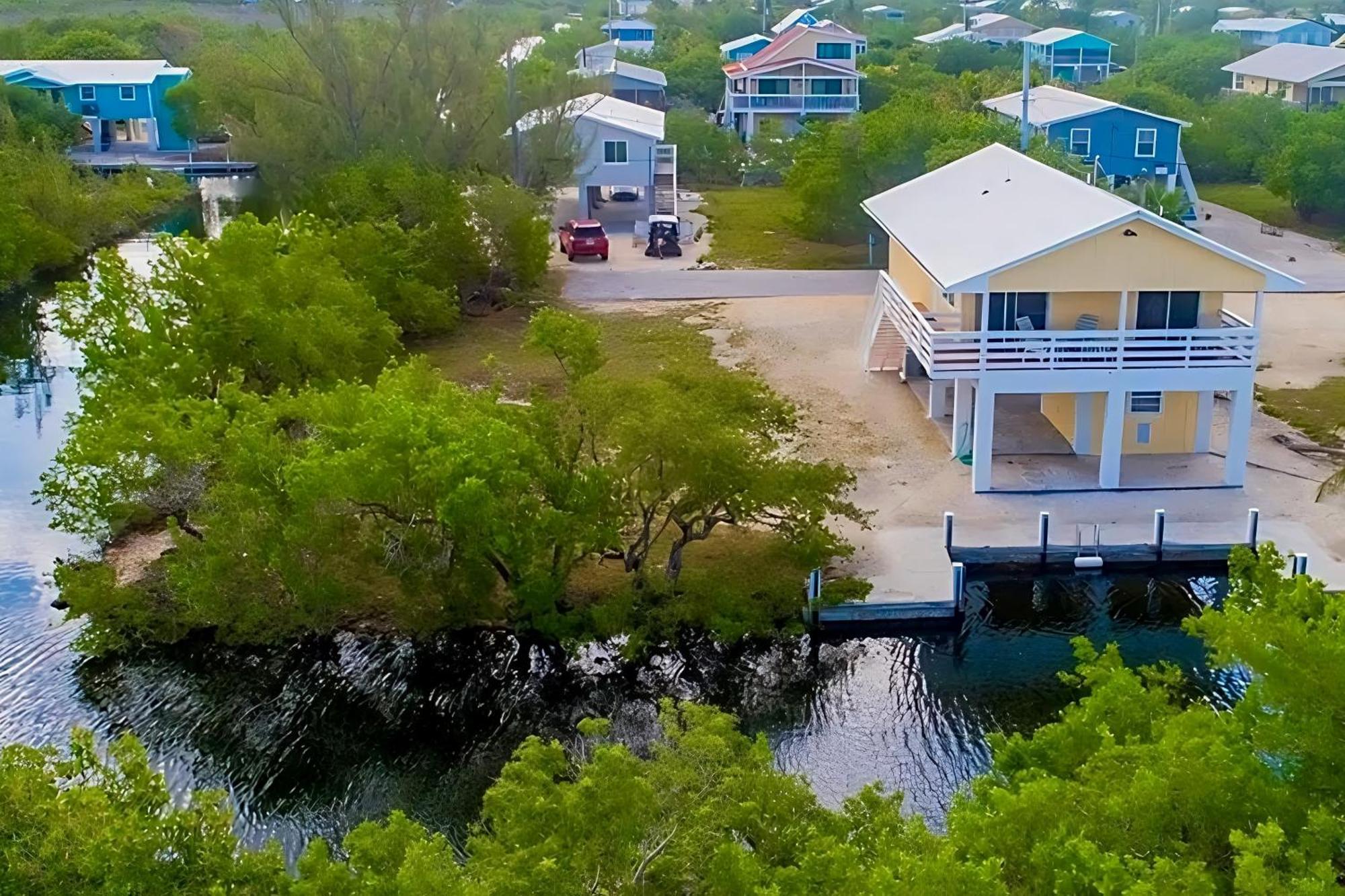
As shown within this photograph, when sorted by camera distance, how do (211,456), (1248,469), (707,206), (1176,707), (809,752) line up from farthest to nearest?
(707,206) → (1248,469) → (211,456) → (809,752) → (1176,707)

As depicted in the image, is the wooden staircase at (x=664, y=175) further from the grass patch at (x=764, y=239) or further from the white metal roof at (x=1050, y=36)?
the white metal roof at (x=1050, y=36)

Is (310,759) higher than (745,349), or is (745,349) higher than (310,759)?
(745,349)

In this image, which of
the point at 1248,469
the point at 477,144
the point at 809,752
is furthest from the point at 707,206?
the point at 809,752

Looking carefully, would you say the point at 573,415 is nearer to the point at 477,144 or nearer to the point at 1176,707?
the point at 1176,707

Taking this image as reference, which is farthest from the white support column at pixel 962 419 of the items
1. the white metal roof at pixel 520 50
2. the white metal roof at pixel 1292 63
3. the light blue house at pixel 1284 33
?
the light blue house at pixel 1284 33

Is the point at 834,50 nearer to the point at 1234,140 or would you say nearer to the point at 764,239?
the point at 1234,140

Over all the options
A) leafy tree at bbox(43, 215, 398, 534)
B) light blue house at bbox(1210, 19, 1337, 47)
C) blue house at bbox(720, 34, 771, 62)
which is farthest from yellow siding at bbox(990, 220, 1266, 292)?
light blue house at bbox(1210, 19, 1337, 47)

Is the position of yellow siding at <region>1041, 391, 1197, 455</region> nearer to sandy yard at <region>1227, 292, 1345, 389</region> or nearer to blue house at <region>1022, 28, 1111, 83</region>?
sandy yard at <region>1227, 292, 1345, 389</region>
